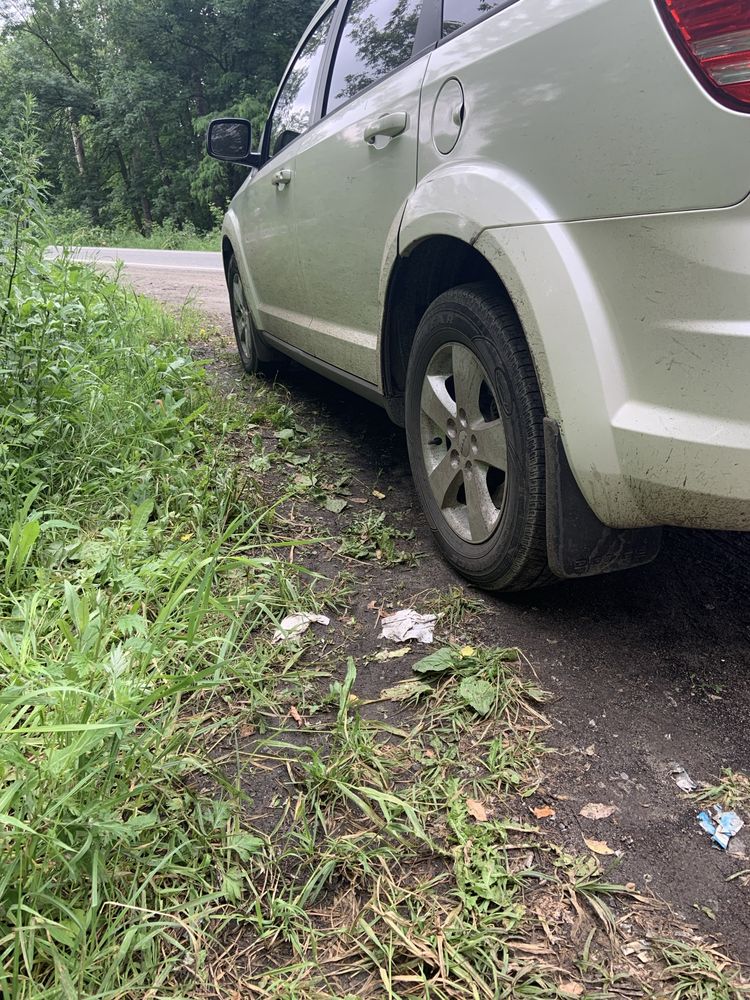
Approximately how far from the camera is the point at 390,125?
6.64ft

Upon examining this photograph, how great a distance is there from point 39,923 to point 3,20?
41.1 metres

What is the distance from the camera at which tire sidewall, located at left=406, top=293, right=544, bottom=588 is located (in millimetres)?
1637

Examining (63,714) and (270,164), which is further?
(270,164)

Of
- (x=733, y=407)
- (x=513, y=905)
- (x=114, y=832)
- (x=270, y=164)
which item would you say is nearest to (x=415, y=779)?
(x=513, y=905)

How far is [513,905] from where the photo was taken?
114 centimetres

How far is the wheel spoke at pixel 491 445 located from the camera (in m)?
1.73

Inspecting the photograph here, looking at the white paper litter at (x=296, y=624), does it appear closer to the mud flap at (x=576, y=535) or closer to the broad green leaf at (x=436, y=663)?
the broad green leaf at (x=436, y=663)

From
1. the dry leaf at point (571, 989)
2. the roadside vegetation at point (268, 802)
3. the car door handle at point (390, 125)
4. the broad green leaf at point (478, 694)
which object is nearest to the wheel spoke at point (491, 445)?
the roadside vegetation at point (268, 802)

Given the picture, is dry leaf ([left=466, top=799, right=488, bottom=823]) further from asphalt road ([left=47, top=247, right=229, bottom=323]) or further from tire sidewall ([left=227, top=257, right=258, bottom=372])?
asphalt road ([left=47, top=247, right=229, bottom=323])

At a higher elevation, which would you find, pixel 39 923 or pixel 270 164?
pixel 270 164

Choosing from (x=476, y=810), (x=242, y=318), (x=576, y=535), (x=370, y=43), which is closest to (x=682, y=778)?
(x=476, y=810)

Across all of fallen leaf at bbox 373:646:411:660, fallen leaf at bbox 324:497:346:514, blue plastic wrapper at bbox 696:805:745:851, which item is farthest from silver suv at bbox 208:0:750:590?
blue plastic wrapper at bbox 696:805:745:851

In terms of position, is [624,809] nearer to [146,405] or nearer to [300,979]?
[300,979]

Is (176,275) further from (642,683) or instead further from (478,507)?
(642,683)
